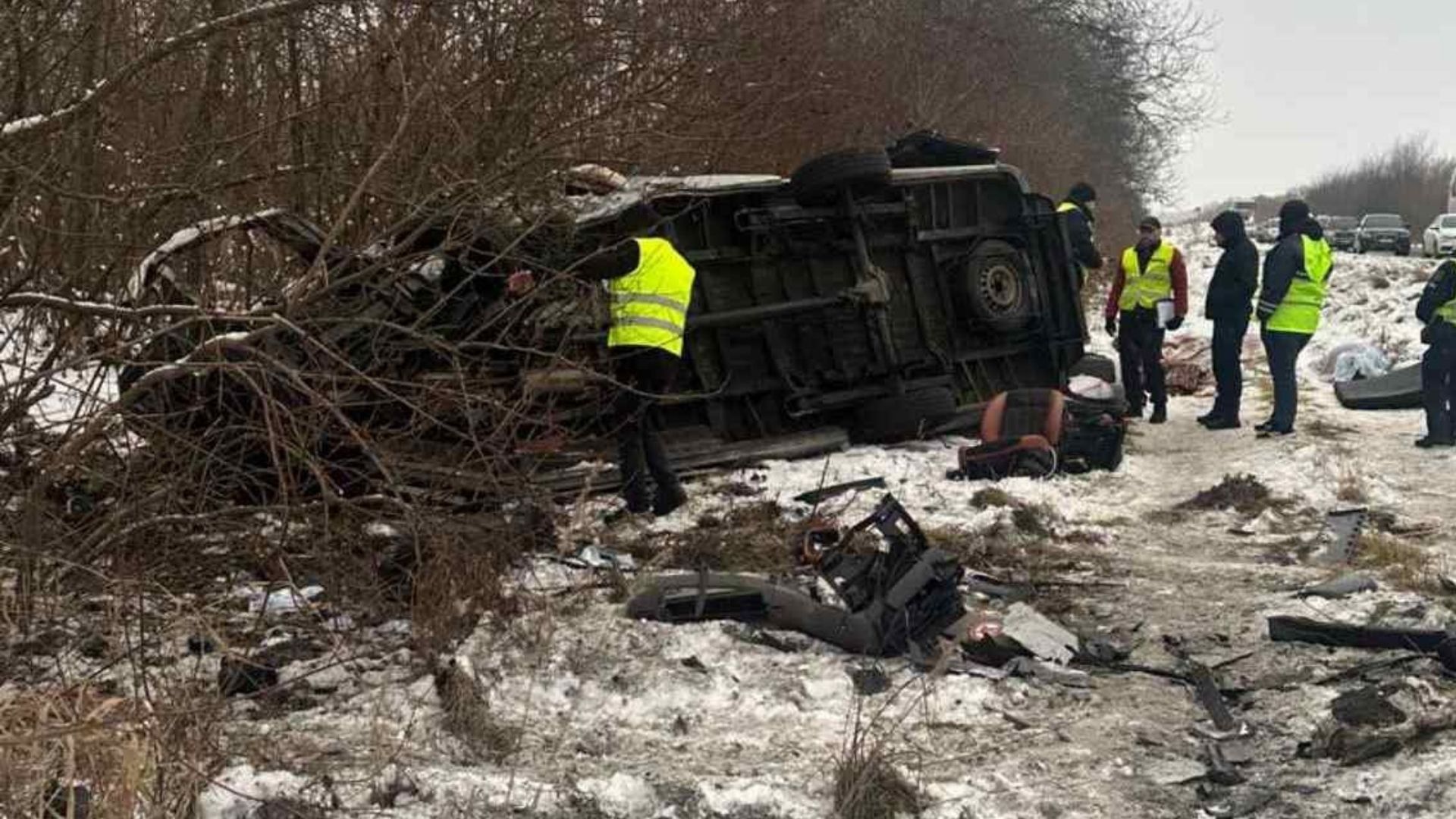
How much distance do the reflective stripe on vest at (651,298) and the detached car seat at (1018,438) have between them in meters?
2.28

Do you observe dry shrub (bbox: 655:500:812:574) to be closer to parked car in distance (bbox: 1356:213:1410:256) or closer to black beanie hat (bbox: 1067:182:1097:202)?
black beanie hat (bbox: 1067:182:1097:202)

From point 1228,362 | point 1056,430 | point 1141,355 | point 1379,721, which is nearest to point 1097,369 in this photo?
point 1141,355

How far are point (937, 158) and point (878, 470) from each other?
276 centimetres

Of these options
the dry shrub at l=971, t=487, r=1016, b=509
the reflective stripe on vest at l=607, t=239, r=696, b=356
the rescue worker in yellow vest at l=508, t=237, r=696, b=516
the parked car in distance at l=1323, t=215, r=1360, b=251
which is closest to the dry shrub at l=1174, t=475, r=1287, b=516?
the dry shrub at l=971, t=487, r=1016, b=509

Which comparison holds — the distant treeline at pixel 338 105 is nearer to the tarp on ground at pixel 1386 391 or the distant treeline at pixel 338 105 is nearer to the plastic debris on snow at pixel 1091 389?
the plastic debris on snow at pixel 1091 389

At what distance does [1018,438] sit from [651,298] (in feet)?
8.89

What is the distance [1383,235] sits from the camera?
3647cm

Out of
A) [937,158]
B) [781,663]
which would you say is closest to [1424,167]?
[937,158]

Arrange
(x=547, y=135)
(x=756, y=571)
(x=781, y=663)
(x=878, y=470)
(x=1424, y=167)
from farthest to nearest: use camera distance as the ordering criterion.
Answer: (x=1424, y=167) → (x=878, y=470) → (x=547, y=135) → (x=756, y=571) → (x=781, y=663)

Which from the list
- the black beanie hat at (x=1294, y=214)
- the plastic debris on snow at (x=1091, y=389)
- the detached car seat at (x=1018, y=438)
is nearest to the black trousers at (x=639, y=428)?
the detached car seat at (x=1018, y=438)

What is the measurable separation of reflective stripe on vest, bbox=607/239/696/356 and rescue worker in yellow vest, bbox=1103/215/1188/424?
189 inches

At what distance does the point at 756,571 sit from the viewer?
548 cm

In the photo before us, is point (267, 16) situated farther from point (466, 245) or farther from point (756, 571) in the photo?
point (756, 571)

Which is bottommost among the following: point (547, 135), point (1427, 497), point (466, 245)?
point (1427, 497)
